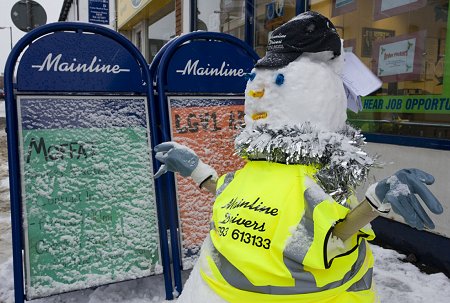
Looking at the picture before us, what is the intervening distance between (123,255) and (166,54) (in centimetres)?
133

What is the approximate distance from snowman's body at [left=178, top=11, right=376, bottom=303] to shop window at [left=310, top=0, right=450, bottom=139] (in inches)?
80.3

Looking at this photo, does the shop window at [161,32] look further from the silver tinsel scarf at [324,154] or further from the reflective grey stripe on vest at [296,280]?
the reflective grey stripe on vest at [296,280]

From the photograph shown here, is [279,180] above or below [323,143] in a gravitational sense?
below

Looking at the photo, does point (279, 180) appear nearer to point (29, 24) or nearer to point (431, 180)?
point (431, 180)

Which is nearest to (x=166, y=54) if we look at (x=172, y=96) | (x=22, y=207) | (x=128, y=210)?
(x=172, y=96)

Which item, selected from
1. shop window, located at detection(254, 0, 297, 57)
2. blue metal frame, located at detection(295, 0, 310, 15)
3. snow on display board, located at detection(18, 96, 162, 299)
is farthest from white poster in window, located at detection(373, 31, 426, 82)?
snow on display board, located at detection(18, 96, 162, 299)

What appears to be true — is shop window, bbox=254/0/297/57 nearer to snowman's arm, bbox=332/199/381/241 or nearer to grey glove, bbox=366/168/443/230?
snowman's arm, bbox=332/199/381/241

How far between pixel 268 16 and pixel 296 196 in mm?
4618

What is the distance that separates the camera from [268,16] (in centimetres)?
574

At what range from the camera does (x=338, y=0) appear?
14.9 feet

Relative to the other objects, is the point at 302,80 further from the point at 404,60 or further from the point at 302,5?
the point at 302,5

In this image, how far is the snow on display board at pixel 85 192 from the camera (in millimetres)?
2508

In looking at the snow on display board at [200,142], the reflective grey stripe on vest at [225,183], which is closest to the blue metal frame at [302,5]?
the snow on display board at [200,142]

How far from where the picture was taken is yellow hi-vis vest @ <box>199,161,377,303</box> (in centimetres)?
149
